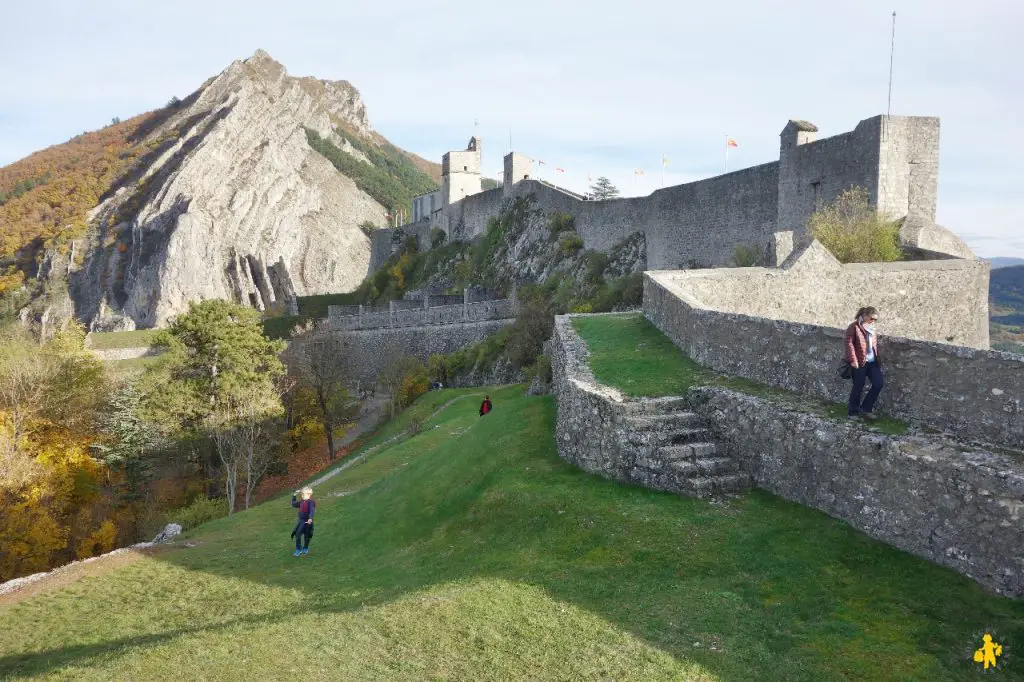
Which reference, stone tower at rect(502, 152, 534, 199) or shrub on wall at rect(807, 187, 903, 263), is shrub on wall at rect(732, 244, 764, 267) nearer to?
shrub on wall at rect(807, 187, 903, 263)

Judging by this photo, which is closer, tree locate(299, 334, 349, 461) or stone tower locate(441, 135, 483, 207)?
tree locate(299, 334, 349, 461)

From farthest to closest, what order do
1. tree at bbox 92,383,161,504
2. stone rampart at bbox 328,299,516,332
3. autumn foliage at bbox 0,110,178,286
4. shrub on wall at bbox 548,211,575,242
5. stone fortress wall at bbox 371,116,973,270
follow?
autumn foliage at bbox 0,110,178,286
shrub on wall at bbox 548,211,575,242
stone rampart at bbox 328,299,516,332
tree at bbox 92,383,161,504
stone fortress wall at bbox 371,116,973,270

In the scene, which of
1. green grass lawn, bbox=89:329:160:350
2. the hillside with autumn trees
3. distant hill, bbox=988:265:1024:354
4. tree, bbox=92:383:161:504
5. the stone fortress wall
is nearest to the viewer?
the stone fortress wall

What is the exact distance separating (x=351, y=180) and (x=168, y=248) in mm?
36780

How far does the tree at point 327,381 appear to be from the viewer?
125 feet

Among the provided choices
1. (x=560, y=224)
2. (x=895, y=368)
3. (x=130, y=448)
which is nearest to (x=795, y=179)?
(x=895, y=368)

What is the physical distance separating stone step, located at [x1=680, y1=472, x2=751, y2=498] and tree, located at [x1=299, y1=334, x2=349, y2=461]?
2980 cm

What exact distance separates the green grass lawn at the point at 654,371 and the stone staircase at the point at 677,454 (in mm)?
855

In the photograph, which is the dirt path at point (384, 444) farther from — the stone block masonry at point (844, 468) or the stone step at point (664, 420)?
the stone step at point (664, 420)

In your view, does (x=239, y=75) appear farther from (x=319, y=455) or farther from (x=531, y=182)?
(x=319, y=455)

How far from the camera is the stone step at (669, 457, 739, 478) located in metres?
9.45

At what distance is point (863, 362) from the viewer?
27.8 feet

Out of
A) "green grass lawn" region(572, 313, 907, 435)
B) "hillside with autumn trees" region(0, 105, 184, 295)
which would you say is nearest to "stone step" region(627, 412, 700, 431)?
"green grass lawn" region(572, 313, 907, 435)

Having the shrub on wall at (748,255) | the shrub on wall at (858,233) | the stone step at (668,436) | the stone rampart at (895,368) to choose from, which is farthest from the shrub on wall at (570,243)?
the stone step at (668,436)
